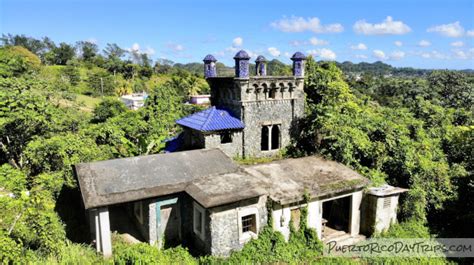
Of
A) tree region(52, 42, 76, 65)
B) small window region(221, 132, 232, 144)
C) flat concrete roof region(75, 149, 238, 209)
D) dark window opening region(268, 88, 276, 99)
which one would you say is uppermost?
tree region(52, 42, 76, 65)

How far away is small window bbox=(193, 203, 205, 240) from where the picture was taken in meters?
12.3

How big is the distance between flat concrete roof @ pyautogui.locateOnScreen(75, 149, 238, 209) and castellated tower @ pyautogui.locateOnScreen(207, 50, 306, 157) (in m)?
4.08

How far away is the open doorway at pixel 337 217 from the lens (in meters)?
14.8

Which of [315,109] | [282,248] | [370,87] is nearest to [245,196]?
[282,248]

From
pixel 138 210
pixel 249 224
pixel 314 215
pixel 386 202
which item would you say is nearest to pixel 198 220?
pixel 249 224

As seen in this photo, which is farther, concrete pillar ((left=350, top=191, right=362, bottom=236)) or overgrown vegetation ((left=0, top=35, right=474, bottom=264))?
concrete pillar ((left=350, top=191, right=362, bottom=236))

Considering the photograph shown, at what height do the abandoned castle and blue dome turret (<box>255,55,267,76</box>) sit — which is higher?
blue dome turret (<box>255,55,267,76</box>)

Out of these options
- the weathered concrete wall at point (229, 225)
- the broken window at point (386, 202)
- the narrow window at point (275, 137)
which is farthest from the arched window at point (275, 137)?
the weathered concrete wall at point (229, 225)

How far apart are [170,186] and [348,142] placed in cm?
967

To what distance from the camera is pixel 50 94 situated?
26359mm

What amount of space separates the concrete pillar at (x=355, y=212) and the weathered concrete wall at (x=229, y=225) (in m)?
4.58

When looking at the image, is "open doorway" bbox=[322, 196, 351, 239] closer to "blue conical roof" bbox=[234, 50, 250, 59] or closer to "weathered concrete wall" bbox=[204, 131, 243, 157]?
"weathered concrete wall" bbox=[204, 131, 243, 157]

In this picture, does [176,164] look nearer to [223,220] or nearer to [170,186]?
[170,186]

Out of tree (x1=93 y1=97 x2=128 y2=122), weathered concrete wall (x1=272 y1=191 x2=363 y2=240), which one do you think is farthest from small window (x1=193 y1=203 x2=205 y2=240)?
tree (x1=93 y1=97 x2=128 y2=122)
